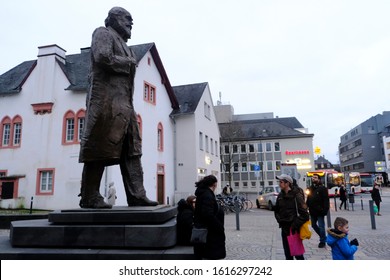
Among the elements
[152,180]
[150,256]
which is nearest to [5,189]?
[152,180]

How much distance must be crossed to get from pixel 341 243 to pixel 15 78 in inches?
1034

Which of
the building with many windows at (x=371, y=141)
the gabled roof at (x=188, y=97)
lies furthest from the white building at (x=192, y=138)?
the building with many windows at (x=371, y=141)

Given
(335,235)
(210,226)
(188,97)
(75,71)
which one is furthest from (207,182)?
(188,97)

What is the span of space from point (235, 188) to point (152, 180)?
36850mm

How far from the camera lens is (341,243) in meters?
4.27

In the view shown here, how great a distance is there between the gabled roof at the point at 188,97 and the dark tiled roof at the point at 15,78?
39.6 feet

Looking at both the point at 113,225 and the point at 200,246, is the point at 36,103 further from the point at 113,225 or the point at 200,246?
the point at 200,246

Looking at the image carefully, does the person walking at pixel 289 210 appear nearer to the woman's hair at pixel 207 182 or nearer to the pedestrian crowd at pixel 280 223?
the pedestrian crowd at pixel 280 223

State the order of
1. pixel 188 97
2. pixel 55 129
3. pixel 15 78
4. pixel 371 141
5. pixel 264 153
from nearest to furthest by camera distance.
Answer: pixel 55 129
pixel 15 78
pixel 188 97
pixel 264 153
pixel 371 141

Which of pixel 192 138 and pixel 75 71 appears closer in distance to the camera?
pixel 75 71

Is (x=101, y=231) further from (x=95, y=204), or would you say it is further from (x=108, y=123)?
(x=108, y=123)

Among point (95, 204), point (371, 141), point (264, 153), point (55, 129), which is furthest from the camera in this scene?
point (371, 141)

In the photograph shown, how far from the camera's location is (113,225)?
518 centimetres

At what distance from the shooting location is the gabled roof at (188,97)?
29953 millimetres
